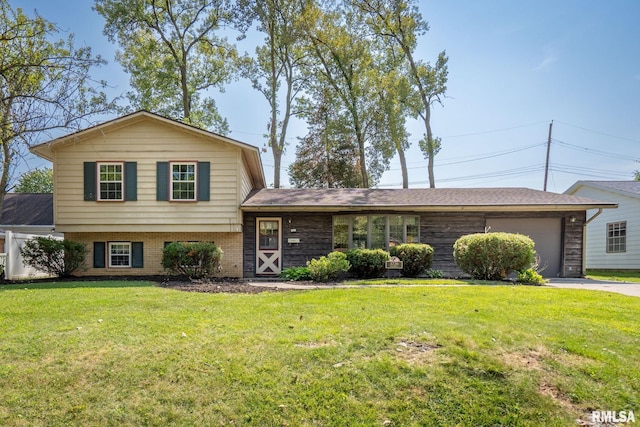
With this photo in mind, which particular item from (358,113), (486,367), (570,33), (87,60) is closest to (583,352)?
(486,367)

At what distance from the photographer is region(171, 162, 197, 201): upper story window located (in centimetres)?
1312

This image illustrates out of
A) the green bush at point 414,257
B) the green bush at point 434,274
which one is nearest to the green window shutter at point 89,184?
the green bush at point 414,257

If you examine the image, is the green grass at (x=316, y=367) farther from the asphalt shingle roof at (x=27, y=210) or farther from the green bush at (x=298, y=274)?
the asphalt shingle roof at (x=27, y=210)

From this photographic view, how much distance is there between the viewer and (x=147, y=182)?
13078 mm

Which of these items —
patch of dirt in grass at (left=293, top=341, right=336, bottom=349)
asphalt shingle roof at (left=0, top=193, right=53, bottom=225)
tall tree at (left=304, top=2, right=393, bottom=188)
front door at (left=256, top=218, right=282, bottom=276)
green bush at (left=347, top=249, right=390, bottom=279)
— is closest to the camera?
patch of dirt in grass at (left=293, top=341, right=336, bottom=349)

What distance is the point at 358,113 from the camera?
24172mm

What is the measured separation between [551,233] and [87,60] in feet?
51.2

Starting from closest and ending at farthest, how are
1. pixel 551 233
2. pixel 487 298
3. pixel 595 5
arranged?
pixel 487 298
pixel 595 5
pixel 551 233

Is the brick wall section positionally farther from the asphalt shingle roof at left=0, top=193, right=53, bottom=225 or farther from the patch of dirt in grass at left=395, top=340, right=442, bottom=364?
the patch of dirt in grass at left=395, top=340, right=442, bottom=364

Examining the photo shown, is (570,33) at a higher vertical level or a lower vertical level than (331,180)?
higher

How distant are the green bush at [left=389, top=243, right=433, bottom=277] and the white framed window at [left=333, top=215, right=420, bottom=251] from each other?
36.1 inches

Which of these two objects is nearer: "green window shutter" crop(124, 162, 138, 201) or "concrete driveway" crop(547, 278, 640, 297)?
"concrete driveway" crop(547, 278, 640, 297)

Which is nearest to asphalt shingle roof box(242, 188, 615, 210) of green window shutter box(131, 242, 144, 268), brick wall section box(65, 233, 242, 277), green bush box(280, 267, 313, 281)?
brick wall section box(65, 233, 242, 277)

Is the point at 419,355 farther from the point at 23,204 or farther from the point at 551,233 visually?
the point at 23,204
